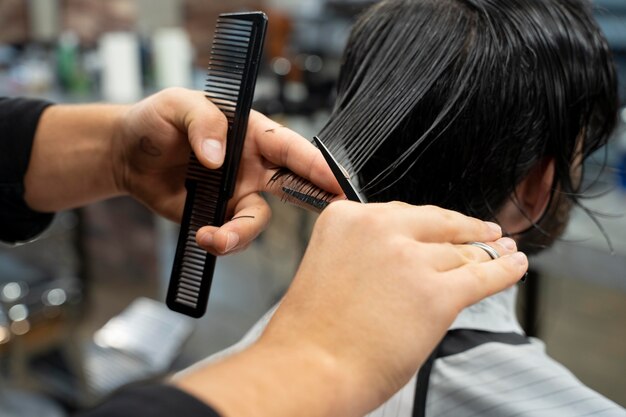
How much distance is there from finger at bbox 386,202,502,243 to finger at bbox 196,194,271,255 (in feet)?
0.80

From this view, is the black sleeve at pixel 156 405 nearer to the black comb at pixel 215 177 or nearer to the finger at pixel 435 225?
the finger at pixel 435 225

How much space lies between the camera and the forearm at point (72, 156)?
927mm

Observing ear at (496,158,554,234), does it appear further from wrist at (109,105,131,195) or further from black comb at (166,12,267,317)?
wrist at (109,105,131,195)

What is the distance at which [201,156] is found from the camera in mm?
690

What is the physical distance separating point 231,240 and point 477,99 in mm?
315

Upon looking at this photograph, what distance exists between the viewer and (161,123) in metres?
0.81

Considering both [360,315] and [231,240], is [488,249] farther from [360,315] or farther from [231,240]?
[231,240]

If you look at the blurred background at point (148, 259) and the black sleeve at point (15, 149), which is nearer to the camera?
the black sleeve at point (15, 149)

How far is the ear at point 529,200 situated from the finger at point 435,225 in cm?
35

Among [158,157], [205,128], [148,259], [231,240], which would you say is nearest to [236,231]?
[231,240]

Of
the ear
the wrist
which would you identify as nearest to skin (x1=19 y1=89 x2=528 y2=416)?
the ear

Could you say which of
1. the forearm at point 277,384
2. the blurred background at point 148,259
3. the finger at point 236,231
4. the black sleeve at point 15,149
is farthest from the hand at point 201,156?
the blurred background at point 148,259

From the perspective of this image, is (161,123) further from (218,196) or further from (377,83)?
(377,83)

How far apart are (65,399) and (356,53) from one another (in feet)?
5.81
